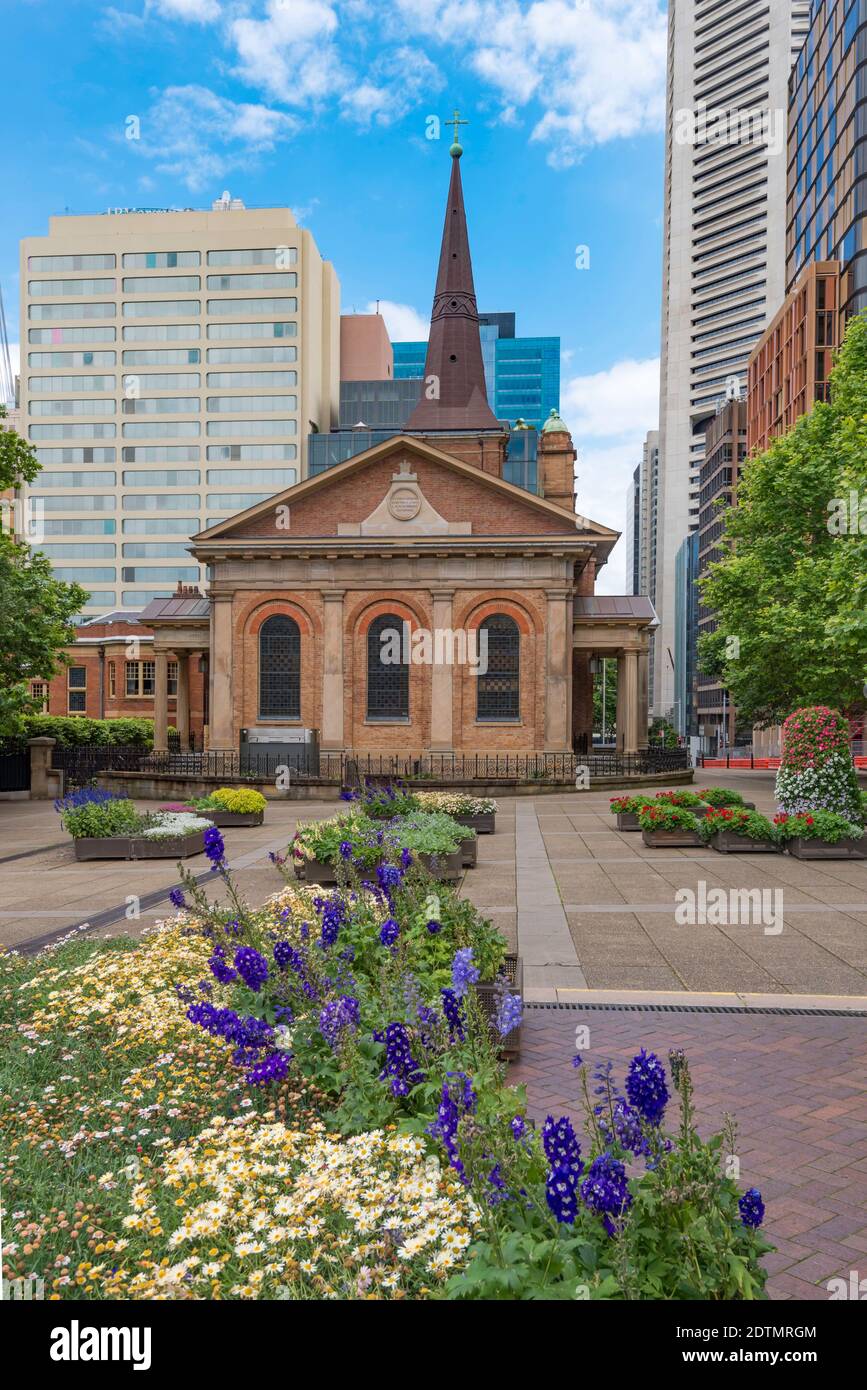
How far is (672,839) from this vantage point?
18156 millimetres

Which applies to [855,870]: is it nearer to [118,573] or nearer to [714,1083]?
[714,1083]

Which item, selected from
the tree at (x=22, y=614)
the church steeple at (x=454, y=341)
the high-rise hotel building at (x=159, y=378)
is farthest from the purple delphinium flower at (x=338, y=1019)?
the high-rise hotel building at (x=159, y=378)

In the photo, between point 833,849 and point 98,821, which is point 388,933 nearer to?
point 98,821

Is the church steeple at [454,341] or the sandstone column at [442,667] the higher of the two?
the church steeple at [454,341]

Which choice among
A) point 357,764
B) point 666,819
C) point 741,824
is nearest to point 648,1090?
point 741,824

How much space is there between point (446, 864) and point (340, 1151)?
9444mm

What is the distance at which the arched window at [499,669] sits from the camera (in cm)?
3638

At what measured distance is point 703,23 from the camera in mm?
133750

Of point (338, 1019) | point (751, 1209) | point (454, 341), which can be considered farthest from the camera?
point (454, 341)

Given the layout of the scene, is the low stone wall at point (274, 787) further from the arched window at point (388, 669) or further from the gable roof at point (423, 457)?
the gable roof at point (423, 457)

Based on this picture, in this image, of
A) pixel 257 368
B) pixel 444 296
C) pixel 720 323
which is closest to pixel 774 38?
pixel 720 323

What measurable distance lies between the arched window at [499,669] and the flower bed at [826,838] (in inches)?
791
